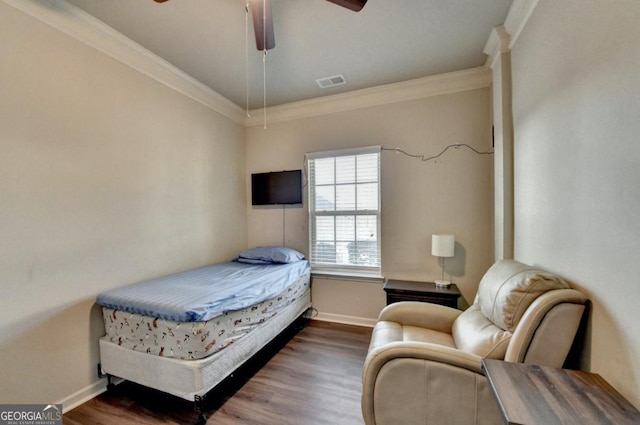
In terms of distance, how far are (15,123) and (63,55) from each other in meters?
0.62

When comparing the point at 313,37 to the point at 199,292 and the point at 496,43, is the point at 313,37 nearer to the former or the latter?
the point at 496,43

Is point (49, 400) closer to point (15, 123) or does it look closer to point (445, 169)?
point (15, 123)

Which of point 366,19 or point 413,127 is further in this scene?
point 413,127

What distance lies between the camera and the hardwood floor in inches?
68.8

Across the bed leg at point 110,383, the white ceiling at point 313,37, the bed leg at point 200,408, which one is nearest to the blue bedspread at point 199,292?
the bed leg at point 200,408

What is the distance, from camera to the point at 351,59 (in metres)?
2.55

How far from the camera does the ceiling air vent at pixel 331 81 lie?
2891 millimetres

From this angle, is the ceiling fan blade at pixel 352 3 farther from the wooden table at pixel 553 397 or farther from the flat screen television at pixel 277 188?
the flat screen television at pixel 277 188

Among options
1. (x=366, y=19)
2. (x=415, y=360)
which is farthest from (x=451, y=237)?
(x=366, y=19)

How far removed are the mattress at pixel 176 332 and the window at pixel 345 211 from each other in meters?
1.46

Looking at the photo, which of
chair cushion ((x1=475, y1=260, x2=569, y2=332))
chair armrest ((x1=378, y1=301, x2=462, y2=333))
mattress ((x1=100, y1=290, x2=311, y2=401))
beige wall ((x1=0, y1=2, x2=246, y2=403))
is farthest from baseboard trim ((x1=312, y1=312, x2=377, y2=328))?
beige wall ((x1=0, y1=2, x2=246, y2=403))

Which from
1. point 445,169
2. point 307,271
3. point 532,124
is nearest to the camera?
point 532,124

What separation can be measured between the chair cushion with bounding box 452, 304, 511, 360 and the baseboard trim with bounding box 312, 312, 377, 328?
4.69 feet

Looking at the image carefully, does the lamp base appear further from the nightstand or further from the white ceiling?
the white ceiling
